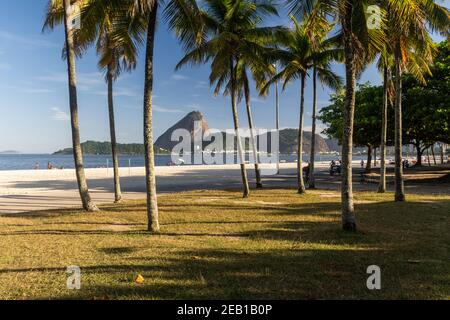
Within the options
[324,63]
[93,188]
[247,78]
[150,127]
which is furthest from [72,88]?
[93,188]

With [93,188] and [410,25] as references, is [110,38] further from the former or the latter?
[93,188]

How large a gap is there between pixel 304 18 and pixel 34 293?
28.3 feet

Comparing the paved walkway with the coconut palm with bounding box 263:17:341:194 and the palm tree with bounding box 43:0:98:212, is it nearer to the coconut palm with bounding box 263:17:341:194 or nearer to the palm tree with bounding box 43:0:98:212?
the palm tree with bounding box 43:0:98:212

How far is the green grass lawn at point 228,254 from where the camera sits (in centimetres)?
507

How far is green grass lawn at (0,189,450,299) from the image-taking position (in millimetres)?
5074

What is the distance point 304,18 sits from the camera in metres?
10.1

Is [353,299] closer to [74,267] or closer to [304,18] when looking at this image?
[74,267]

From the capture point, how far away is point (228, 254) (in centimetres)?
705

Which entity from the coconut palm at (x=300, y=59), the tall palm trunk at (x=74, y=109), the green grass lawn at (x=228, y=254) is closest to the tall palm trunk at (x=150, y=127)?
the green grass lawn at (x=228, y=254)

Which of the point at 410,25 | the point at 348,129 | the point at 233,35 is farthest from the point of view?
the point at 233,35

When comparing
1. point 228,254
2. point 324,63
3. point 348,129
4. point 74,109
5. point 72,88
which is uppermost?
point 324,63

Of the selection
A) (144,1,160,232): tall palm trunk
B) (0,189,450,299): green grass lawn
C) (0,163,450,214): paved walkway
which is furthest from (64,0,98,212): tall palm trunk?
(144,1,160,232): tall palm trunk
